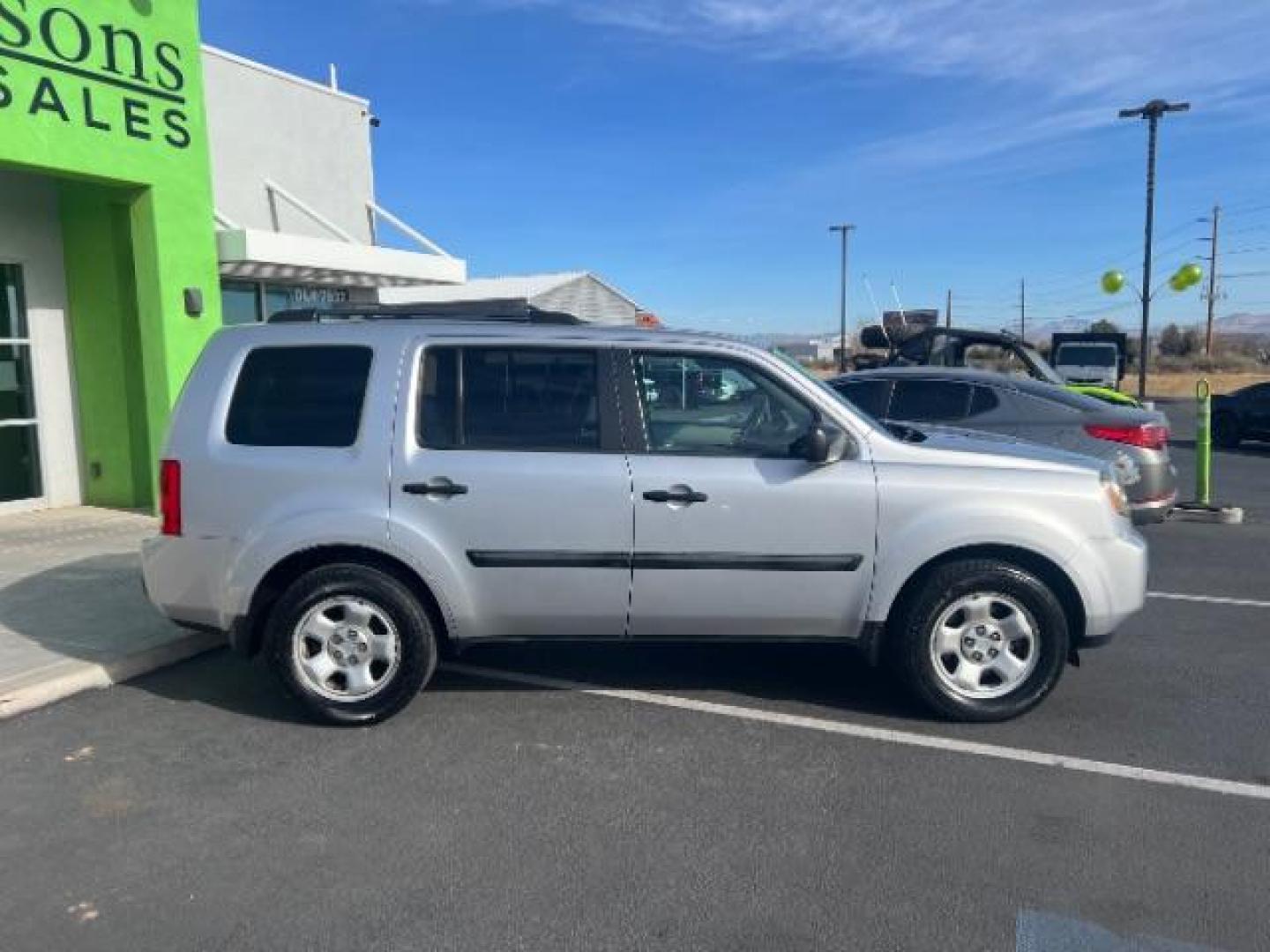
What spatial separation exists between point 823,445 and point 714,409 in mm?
553

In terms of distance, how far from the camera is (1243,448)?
19.5 metres

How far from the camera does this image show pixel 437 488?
4473 mm

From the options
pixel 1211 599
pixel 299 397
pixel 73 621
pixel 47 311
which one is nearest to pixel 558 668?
pixel 299 397

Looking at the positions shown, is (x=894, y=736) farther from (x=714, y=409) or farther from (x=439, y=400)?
(x=439, y=400)

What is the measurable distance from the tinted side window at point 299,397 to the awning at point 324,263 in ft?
20.7

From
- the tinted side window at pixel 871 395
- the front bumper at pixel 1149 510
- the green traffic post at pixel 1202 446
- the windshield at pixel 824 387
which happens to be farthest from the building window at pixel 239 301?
the green traffic post at pixel 1202 446

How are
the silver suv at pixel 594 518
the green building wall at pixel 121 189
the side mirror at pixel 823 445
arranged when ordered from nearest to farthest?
the side mirror at pixel 823 445 → the silver suv at pixel 594 518 → the green building wall at pixel 121 189

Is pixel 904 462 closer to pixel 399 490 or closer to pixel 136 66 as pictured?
pixel 399 490

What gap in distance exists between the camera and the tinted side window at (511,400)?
4.56m

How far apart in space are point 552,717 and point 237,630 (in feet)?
4.95

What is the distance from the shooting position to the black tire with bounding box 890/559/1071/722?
4496 mm

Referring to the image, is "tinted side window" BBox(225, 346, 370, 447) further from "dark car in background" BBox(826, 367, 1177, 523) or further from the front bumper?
A: the front bumper

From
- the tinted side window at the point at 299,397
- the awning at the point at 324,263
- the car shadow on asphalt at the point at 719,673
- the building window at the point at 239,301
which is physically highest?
the awning at the point at 324,263

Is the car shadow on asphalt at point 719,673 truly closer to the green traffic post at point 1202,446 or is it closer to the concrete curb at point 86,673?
the concrete curb at point 86,673
